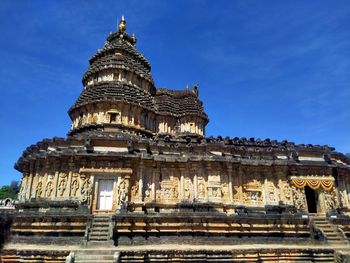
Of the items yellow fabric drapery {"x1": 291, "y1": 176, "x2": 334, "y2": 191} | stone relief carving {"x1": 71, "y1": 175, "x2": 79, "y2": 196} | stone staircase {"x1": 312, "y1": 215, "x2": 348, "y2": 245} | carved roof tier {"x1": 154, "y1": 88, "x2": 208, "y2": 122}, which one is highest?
carved roof tier {"x1": 154, "y1": 88, "x2": 208, "y2": 122}

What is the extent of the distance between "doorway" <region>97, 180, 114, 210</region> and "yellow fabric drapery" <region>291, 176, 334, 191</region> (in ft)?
47.6

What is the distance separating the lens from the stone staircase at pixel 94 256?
13953 mm

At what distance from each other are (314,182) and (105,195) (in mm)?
16775

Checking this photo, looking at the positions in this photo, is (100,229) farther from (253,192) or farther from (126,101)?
(126,101)

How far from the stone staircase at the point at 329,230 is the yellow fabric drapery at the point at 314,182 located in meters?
2.46

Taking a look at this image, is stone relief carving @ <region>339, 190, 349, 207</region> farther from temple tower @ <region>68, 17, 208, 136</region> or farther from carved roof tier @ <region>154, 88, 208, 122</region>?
carved roof tier @ <region>154, 88, 208, 122</region>

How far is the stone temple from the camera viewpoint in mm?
16422

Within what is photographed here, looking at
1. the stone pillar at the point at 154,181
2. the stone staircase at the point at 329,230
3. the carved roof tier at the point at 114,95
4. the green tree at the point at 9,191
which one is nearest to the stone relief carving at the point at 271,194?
the stone staircase at the point at 329,230

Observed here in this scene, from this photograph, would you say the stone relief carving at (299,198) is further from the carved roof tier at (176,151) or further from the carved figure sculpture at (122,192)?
the carved figure sculpture at (122,192)

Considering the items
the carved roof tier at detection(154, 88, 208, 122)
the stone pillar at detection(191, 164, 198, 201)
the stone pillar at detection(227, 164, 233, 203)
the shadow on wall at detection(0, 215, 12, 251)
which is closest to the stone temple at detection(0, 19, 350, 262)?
the stone pillar at detection(227, 164, 233, 203)

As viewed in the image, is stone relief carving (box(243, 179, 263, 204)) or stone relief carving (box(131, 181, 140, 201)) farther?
stone relief carving (box(243, 179, 263, 204))

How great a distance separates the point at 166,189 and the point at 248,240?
6903 mm

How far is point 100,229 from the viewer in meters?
17.2

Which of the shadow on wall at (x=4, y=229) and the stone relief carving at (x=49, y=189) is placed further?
the stone relief carving at (x=49, y=189)
